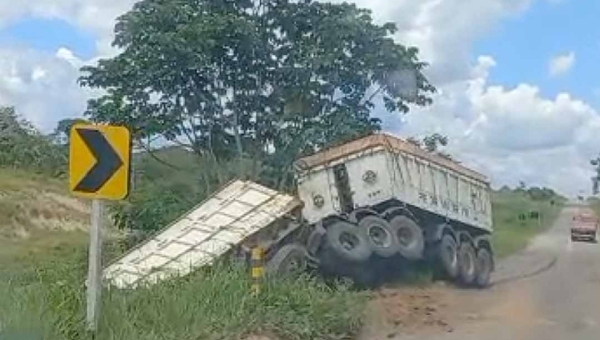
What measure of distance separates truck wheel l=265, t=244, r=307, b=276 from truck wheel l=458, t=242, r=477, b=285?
13.0 ft

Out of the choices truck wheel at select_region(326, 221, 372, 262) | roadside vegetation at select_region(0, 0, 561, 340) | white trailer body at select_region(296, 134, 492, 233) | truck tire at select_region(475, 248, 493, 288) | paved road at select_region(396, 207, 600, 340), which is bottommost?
paved road at select_region(396, 207, 600, 340)

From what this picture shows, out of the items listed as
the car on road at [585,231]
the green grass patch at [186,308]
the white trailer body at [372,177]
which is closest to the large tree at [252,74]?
the white trailer body at [372,177]

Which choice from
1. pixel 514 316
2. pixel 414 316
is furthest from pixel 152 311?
pixel 514 316

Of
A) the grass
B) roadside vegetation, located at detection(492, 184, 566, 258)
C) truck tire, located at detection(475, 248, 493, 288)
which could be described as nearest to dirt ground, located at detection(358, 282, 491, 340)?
truck tire, located at detection(475, 248, 493, 288)

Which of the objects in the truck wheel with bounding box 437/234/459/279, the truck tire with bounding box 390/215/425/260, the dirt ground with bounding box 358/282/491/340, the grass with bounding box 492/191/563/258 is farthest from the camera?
the grass with bounding box 492/191/563/258

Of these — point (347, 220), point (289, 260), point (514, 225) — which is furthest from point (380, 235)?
point (514, 225)

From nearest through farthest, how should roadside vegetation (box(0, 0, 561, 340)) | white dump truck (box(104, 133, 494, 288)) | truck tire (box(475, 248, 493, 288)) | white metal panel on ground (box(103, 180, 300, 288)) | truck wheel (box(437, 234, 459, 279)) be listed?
white metal panel on ground (box(103, 180, 300, 288)), white dump truck (box(104, 133, 494, 288)), truck wheel (box(437, 234, 459, 279)), truck tire (box(475, 248, 493, 288)), roadside vegetation (box(0, 0, 561, 340))

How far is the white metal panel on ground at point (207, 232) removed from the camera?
1755 cm

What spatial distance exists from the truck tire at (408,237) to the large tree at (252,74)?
477 centimetres

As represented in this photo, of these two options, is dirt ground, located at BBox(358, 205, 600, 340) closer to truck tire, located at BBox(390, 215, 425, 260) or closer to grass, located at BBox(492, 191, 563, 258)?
truck tire, located at BBox(390, 215, 425, 260)

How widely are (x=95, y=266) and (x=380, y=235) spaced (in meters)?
10.7

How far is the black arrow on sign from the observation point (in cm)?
986

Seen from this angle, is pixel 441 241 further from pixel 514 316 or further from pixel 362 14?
pixel 362 14

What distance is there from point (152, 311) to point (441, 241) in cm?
1012
